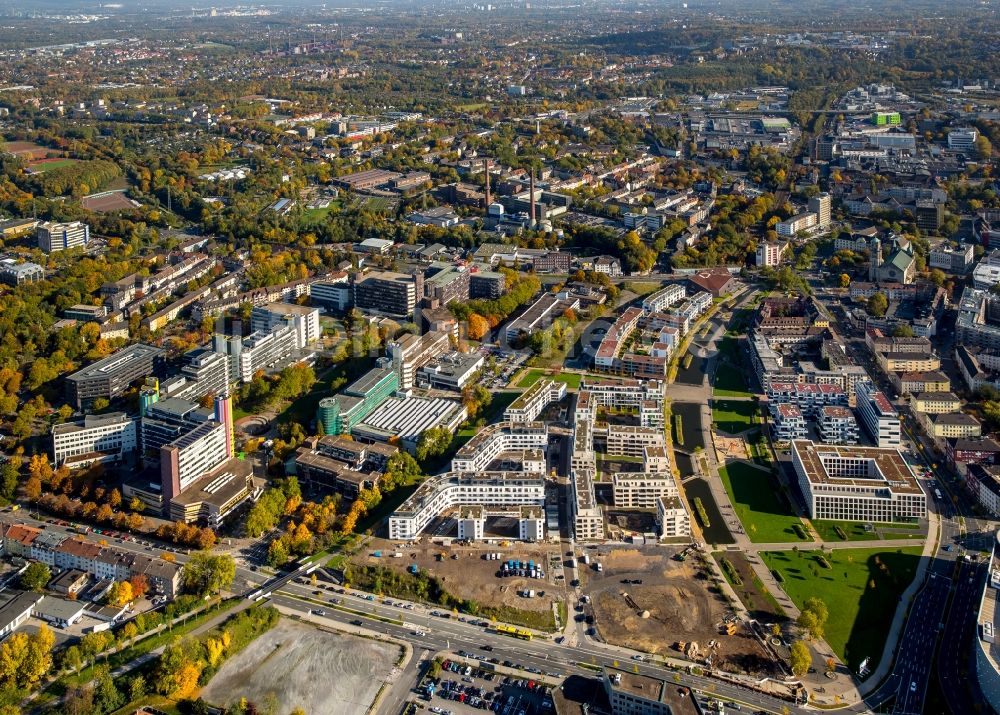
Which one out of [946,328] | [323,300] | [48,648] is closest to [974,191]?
[946,328]

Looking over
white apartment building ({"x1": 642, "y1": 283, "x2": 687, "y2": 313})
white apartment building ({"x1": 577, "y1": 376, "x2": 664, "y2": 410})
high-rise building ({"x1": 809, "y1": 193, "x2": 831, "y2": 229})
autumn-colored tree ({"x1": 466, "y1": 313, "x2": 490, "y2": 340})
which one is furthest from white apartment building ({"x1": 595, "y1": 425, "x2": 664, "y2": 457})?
high-rise building ({"x1": 809, "y1": 193, "x2": 831, "y2": 229})

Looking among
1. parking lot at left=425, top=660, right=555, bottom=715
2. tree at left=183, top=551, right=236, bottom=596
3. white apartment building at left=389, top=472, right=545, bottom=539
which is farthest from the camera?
white apartment building at left=389, top=472, right=545, bottom=539

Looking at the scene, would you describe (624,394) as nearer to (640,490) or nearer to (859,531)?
(640,490)

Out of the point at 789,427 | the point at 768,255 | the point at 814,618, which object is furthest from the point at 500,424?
the point at 768,255

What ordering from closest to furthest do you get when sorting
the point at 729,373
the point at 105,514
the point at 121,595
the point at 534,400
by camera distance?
the point at 121,595 → the point at 105,514 → the point at 534,400 → the point at 729,373

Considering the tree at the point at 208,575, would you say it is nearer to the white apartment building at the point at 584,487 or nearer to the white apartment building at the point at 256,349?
the white apartment building at the point at 584,487

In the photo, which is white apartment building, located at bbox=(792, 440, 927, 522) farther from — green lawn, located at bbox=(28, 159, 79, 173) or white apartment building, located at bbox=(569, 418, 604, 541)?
green lawn, located at bbox=(28, 159, 79, 173)
